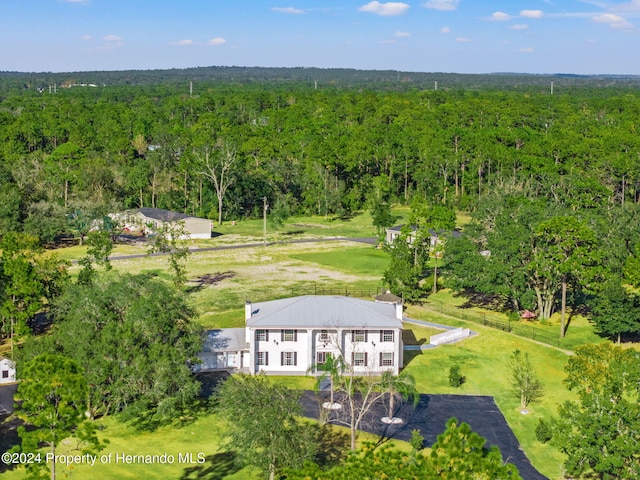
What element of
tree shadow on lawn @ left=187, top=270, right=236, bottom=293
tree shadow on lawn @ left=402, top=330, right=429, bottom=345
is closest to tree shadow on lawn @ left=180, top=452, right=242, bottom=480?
tree shadow on lawn @ left=402, top=330, right=429, bottom=345

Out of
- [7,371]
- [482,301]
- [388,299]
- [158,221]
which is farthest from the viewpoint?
[158,221]

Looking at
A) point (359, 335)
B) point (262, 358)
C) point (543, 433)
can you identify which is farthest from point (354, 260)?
point (543, 433)

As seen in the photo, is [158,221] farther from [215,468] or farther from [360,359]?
[215,468]

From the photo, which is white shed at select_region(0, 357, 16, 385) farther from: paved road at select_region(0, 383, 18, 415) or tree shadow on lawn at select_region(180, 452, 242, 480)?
tree shadow on lawn at select_region(180, 452, 242, 480)

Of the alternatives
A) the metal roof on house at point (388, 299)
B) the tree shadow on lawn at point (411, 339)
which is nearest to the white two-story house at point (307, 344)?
the metal roof on house at point (388, 299)

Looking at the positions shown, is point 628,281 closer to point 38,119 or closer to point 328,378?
point 328,378
